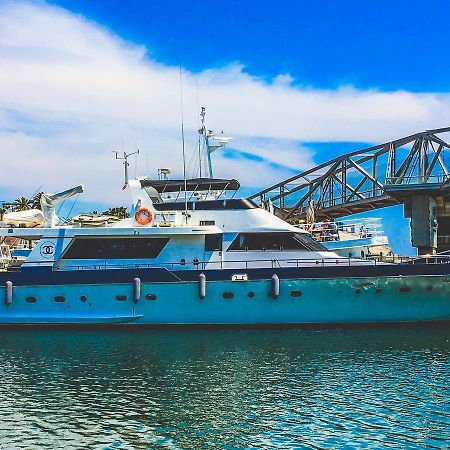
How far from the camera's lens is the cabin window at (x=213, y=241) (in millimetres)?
21859

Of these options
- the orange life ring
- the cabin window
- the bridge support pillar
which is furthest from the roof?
the bridge support pillar

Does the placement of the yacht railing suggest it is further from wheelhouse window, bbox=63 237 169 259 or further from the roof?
the roof

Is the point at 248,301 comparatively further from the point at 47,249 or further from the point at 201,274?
the point at 47,249

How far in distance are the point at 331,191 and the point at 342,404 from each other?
66661 millimetres

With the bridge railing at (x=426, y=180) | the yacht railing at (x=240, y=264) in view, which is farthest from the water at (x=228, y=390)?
the bridge railing at (x=426, y=180)

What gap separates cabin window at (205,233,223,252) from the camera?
21859 millimetres

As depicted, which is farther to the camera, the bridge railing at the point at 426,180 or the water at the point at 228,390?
the bridge railing at the point at 426,180

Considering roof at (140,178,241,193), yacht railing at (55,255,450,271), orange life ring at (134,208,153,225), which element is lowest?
yacht railing at (55,255,450,271)

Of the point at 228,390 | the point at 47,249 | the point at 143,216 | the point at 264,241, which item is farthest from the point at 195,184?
the point at 228,390

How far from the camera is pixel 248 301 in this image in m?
20.8

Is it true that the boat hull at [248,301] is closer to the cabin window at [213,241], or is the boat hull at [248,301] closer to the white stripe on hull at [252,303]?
→ the white stripe on hull at [252,303]

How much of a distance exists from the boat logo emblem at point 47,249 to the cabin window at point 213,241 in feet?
19.6

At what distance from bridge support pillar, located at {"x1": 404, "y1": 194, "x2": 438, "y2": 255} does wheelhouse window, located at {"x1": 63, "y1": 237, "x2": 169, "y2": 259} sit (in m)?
35.8

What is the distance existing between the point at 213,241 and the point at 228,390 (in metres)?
9.13
